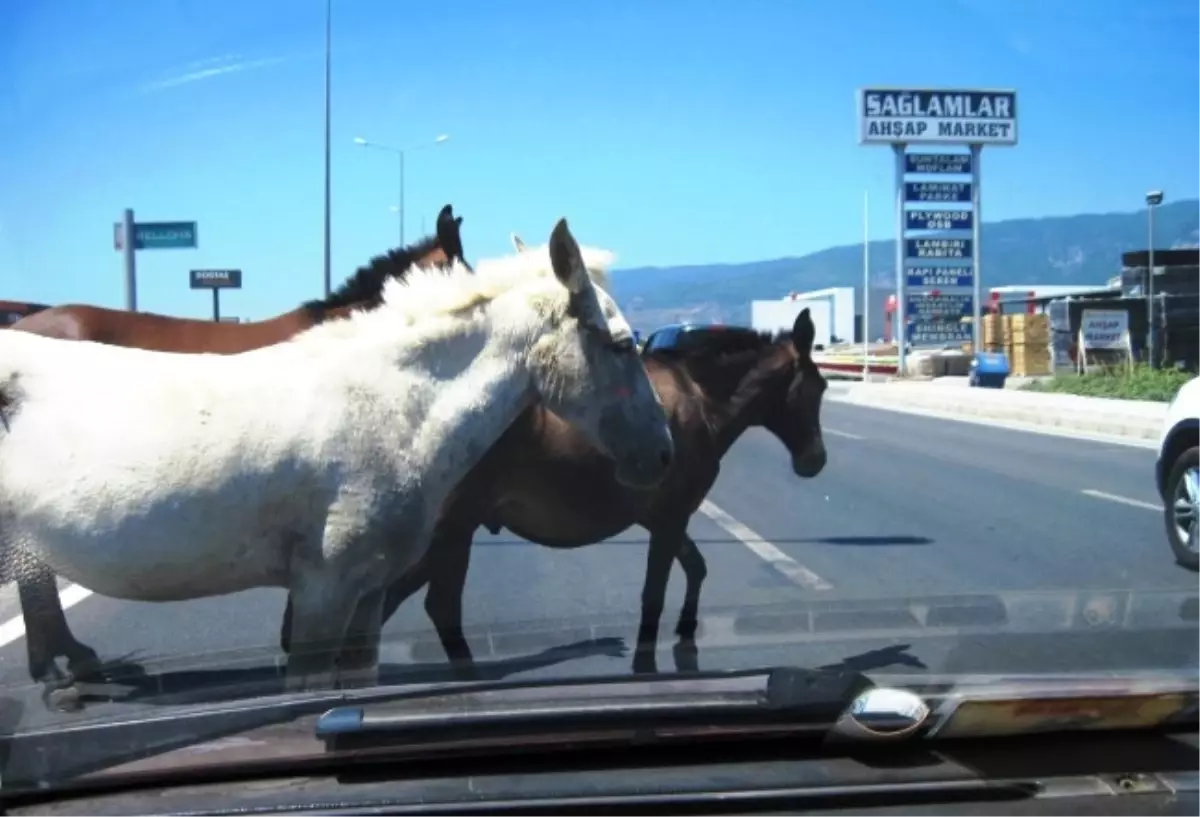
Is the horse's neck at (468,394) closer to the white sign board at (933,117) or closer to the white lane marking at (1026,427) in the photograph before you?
the white lane marking at (1026,427)

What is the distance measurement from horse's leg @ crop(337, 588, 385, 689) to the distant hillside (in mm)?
1328

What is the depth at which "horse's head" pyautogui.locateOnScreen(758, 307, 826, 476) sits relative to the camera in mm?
6082

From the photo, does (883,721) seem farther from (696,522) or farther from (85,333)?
(696,522)

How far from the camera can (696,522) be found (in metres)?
9.66

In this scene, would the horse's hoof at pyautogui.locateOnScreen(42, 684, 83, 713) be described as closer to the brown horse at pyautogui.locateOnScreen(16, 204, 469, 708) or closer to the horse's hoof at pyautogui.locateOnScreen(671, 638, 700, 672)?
the brown horse at pyautogui.locateOnScreen(16, 204, 469, 708)

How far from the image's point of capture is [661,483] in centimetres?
484

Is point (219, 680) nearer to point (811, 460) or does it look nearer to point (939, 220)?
point (811, 460)

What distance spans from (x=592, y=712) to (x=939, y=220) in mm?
35360

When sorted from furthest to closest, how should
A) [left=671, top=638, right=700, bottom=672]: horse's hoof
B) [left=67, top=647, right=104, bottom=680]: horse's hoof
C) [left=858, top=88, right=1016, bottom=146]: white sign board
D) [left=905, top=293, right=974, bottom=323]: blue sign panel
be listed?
1. [left=905, top=293, right=974, bottom=323]: blue sign panel
2. [left=858, top=88, right=1016, bottom=146]: white sign board
3. [left=671, top=638, right=700, bottom=672]: horse's hoof
4. [left=67, top=647, right=104, bottom=680]: horse's hoof

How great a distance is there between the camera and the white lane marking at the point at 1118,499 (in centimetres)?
1098

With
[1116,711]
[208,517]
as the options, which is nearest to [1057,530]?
[1116,711]

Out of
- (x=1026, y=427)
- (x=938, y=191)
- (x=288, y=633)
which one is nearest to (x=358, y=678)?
(x=288, y=633)

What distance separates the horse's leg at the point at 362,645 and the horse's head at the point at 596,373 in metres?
0.85

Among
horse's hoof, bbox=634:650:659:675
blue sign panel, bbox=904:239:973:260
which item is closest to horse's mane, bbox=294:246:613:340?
horse's hoof, bbox=634:650:659:675
